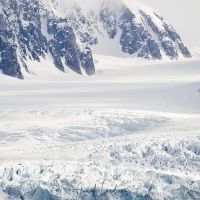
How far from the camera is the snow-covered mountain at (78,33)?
111 meters

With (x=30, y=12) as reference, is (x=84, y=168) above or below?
below

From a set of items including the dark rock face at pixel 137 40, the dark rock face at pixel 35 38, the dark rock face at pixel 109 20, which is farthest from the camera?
the dark rock face at pixel 109 20

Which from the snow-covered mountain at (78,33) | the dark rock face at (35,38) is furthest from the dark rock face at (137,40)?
the dark rock face at (35,38)

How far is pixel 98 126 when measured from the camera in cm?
4834

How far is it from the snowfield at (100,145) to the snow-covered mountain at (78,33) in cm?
3579

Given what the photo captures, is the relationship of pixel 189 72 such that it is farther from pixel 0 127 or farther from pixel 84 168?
pixel 84 168

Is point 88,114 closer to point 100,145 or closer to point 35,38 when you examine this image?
point 100,145

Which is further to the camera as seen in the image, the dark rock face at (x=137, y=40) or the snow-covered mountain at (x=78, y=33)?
the dark rock face at (x=137, y=40)

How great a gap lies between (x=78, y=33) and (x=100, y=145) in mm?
109964

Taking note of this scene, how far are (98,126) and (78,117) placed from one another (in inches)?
157

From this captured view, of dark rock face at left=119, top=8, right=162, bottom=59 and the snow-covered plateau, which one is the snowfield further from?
dark rock face at left=119, top=8, right=162, bottom=59

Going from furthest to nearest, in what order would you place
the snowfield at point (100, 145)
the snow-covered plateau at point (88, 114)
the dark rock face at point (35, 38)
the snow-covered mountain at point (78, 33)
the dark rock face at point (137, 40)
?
the dark rock face at point (137, 40) < the snow-covered mountain at point (78, 33) < the dark rock face at point (35, 38) < the snow-covered plateau at point (88, 114) < the snowfield at point (100, 145)

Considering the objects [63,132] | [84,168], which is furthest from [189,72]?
[84,168]

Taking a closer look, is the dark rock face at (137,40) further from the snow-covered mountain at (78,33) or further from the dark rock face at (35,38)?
the dark rock face at (35,38)
